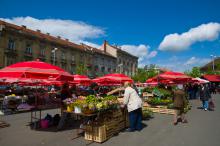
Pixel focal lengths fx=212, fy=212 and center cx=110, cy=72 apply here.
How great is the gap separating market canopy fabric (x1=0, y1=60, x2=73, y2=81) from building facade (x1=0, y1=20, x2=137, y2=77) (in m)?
28.4

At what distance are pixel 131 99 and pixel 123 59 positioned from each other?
66.4m

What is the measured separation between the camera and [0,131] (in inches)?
328

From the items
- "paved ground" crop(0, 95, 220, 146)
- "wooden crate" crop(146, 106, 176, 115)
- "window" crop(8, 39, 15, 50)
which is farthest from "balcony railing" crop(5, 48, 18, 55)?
"wooden crate" crop(146, 106, 176, 115)

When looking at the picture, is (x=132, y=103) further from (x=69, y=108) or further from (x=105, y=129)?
(x=69, y=108)

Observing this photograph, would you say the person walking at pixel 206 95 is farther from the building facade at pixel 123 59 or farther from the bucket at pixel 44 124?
the building facade at pixel 123 59

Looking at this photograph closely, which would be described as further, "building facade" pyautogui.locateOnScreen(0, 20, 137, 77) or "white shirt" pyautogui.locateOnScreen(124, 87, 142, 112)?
"building facade" pyautogui.locateOnScreen(0, 20, 137, 77)

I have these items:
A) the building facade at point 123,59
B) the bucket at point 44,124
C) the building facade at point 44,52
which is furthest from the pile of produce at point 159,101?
the building facade at point 123,59

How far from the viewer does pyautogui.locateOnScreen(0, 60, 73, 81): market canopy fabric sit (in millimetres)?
7590

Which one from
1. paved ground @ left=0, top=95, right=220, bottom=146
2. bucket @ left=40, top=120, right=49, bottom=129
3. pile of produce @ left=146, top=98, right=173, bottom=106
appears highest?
pile of produce @ left=146, top=98, right=173, bottom=106

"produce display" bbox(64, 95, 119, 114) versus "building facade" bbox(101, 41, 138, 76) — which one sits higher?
"building facade" bbox(101, 41, 138, 76)

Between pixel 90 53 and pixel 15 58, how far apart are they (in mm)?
23356

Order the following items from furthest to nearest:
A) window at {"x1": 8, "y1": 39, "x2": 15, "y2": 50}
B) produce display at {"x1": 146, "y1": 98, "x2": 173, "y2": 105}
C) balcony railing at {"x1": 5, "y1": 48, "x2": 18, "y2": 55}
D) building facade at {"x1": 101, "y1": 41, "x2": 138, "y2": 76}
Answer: building facade at {"x1": 101, "y1": 41, "x2": 138, "y2": 76}
window at {"x1": 8, "y1": 39, "x2": 15, "y2": 50}
balcony railing at {"x1": 5, "y1": 48, "x2": 18, "y2": 55}
produce display at {"x1": 146, "y1": 98, "x2": 173, "y2": 105}

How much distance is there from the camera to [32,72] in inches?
305

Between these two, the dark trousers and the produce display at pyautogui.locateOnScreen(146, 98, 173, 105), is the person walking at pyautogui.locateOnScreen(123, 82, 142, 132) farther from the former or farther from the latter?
the produce display at pyautogui.locateOnScreen(146, 98, 173, 105)
